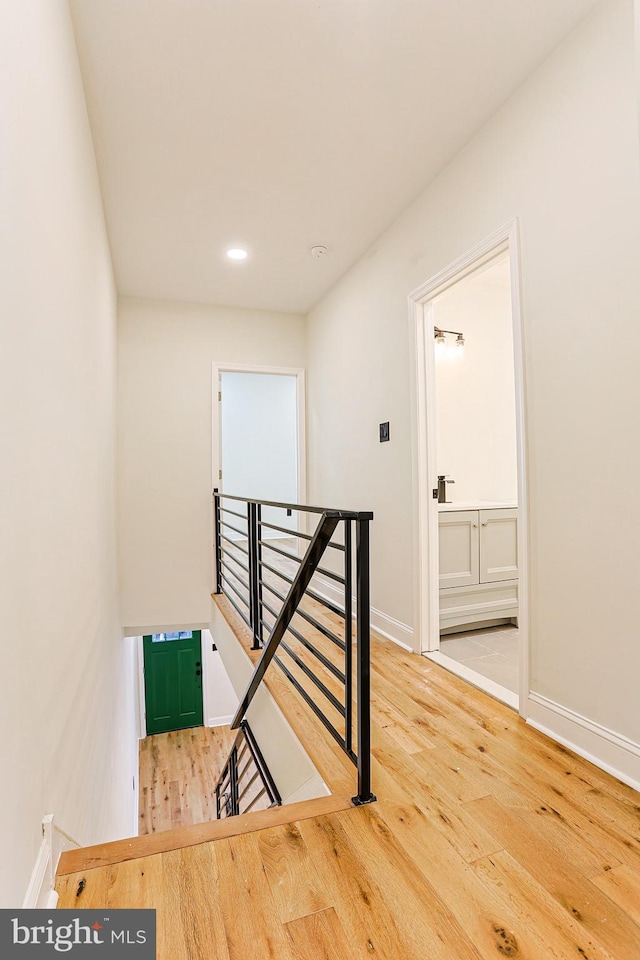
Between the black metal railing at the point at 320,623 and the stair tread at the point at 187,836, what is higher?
the black metal railing at the point at 320,623

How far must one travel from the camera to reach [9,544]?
1052mm

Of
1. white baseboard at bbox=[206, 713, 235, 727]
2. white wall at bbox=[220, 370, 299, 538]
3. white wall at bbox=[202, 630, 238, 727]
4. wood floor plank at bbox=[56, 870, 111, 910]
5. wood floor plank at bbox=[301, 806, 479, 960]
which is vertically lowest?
white baseboard at bbox=[206, 713, 235, 727]

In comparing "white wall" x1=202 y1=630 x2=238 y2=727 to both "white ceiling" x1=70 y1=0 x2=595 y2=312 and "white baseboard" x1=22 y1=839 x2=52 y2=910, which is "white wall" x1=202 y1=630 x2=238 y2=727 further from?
"white baseboard" x1=22 y1=839 x2=52 y2=910

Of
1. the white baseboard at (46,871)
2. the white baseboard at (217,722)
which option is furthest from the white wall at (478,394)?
the white baseboard at (217,722)

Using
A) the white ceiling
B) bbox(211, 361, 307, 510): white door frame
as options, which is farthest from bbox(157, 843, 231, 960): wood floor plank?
bbox(211, 361, 307, 510): white door frame

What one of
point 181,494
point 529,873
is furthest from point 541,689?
point 181,494

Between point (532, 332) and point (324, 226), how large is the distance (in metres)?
1.74

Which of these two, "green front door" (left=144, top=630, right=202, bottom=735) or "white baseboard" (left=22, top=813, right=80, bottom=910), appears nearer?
"white baseboard" (left=22, top=813, right=80, bottom=910)

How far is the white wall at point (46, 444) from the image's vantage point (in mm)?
1053

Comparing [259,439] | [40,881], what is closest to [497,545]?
[40,881]

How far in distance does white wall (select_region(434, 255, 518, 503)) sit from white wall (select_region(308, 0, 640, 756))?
162 centimetres

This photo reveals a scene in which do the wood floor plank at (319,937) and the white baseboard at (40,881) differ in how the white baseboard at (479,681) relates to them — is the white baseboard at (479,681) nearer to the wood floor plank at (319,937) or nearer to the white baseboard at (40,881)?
the wood floor plank at (319,937)

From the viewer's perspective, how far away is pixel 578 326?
1880 mm

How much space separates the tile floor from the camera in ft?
9.53
